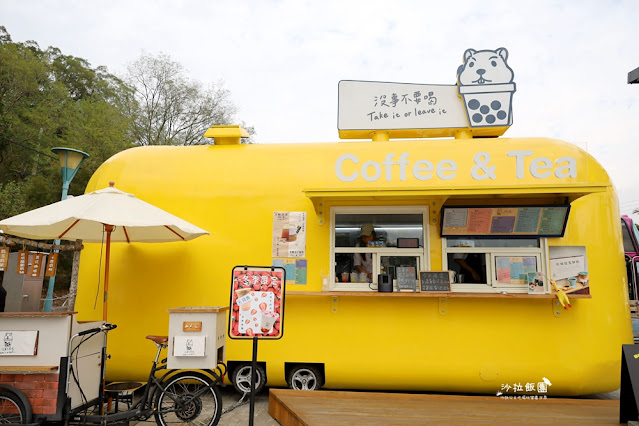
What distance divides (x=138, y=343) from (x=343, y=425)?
3125 mm

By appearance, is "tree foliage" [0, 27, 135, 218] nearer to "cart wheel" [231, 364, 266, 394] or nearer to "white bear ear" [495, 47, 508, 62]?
"cart wheel" [231, 364, 266, 394]

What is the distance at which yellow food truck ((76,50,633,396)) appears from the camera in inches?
195

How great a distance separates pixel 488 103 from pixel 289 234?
3.38 m

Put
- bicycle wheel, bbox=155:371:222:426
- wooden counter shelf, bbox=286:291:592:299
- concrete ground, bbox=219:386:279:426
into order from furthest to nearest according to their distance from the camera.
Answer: wooden counter shelf, bbox=286:291:592:299, concrete ground, bbox=219:386:279:426, bicycle wheel, bbox=155:371:222:426

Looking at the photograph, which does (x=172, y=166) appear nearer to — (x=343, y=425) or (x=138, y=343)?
(x=138, y=343)

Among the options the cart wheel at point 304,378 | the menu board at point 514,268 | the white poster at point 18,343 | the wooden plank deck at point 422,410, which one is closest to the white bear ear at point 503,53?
the menu board at point 514,268

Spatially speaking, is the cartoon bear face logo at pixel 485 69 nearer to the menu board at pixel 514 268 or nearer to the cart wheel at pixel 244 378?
the menu board at pixel 514 268

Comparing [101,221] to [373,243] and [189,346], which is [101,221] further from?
[373,243]

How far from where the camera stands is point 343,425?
3.58 m

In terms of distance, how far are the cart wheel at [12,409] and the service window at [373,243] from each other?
132 inches

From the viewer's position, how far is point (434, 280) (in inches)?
199

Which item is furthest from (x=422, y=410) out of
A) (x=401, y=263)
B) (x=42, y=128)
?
(x=42, y=128)

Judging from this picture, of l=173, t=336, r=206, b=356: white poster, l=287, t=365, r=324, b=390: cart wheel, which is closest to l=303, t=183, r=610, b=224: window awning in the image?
l=173, t=336, r=206, b=356: white poster

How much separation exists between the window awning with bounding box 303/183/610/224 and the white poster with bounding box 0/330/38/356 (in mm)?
3067
